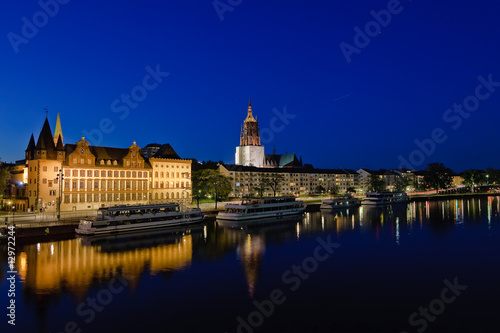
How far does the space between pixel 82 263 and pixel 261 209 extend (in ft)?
157

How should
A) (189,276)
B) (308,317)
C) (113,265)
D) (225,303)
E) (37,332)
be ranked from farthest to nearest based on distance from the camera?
(113,265)
(189,276)
(225,303)
(308,317)
(37,332)

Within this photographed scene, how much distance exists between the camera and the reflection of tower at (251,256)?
3569 centimetres

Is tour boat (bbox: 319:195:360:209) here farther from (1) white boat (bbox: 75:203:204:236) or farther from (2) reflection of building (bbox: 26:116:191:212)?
(1) white boat (bbox: 75:203:204:236)

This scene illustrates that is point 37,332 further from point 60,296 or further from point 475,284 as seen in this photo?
point 475,284

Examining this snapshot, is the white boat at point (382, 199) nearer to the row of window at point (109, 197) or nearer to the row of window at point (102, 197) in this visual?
the row of window at point (109, 197)

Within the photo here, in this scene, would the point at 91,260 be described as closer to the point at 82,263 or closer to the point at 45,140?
the point at 82,263

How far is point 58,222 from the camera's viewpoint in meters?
58.2

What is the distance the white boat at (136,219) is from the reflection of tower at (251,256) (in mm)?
15547

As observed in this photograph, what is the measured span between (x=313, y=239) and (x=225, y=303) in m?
30.8

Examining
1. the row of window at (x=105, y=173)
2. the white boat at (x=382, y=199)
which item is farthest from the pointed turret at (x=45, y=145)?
the white boat at (x=382, y=199)

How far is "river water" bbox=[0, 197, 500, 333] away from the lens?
25.8m

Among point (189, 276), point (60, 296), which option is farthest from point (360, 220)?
→ point (60, 296)

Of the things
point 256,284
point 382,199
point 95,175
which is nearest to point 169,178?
point 95,175

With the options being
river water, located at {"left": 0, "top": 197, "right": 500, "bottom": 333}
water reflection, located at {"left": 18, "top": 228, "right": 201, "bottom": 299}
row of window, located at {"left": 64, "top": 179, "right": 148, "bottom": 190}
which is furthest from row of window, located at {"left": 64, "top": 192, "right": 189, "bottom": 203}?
river water, located at {"left": 0, "top": 197, "right": 500, "bottom": 333}
